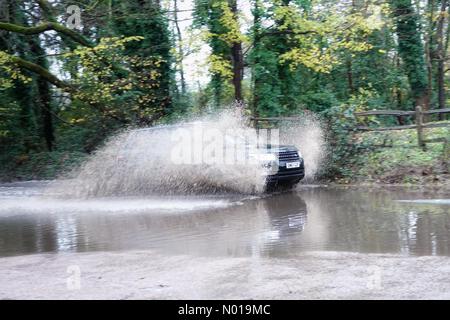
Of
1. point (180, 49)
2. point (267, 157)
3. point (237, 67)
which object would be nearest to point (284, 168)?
point (267, 157)

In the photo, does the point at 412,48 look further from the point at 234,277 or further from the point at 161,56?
the point at 234,277

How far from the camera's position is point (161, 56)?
19.0 metres

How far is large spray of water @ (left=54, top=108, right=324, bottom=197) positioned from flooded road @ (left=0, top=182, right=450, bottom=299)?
0.43 meters

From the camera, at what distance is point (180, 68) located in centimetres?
1903

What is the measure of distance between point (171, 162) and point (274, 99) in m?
7.09

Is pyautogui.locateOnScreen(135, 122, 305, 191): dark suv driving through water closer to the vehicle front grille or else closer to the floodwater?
the vehicle front grille

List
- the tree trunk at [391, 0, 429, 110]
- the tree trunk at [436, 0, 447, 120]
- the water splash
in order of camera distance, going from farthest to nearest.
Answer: the tree trunk at [436, 0, 447, 120]
the tree trunk at [391, 0, 429, 110]
the water splash

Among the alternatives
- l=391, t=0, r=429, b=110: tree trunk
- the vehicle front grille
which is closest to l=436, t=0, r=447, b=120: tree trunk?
l=391, t=0, r=429, b=110: tree trunk

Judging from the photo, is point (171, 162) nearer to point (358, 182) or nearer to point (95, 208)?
point (95, 208)

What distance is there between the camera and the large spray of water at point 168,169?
12.1m

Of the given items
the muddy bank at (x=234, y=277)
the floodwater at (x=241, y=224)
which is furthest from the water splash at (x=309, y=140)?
the muddy bank at (x=234, y=277)

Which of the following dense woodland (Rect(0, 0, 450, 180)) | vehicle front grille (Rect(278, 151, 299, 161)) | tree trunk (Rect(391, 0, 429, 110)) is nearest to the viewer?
vehicle front grille (Rect(278, 151, 299, 161))

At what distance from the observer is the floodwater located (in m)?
7.40

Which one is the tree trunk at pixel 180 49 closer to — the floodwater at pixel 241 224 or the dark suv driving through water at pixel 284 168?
the floodwater at pixel 241 224
